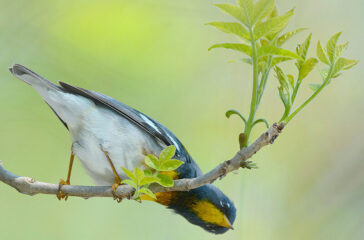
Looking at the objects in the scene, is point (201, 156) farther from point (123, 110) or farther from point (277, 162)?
point (123, 110)

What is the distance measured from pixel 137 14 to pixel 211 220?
602 millimetres

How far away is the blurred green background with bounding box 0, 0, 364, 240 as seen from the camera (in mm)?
1052

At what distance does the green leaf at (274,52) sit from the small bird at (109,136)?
1.09 ft

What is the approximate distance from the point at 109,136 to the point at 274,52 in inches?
16.1

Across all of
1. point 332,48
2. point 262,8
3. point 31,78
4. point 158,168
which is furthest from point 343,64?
point 31,78

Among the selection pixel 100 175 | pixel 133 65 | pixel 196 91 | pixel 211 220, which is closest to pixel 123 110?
pixel 100 175

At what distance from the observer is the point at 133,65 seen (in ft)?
3.67

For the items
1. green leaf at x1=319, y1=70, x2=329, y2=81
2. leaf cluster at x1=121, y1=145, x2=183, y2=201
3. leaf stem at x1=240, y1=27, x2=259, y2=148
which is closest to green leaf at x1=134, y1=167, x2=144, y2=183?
leaf cluster at x1=121, y1=145, x2=183, y2=201

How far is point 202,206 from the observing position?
2.67 feet

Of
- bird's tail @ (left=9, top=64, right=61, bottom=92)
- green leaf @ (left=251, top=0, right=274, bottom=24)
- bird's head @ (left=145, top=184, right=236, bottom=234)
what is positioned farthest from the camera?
bird's head @ (left=145, top=184, right=236, bottom=234)

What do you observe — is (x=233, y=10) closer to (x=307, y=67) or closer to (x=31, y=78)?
(x=307, y=67)

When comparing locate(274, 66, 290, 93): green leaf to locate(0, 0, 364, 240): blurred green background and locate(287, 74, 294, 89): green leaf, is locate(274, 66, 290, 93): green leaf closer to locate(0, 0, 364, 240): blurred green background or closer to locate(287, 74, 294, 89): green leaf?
locate(287, 74, 294, 89): green leaf

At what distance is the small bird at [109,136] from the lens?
730 millimetres

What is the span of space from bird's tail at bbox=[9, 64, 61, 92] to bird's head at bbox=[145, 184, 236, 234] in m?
0.29
